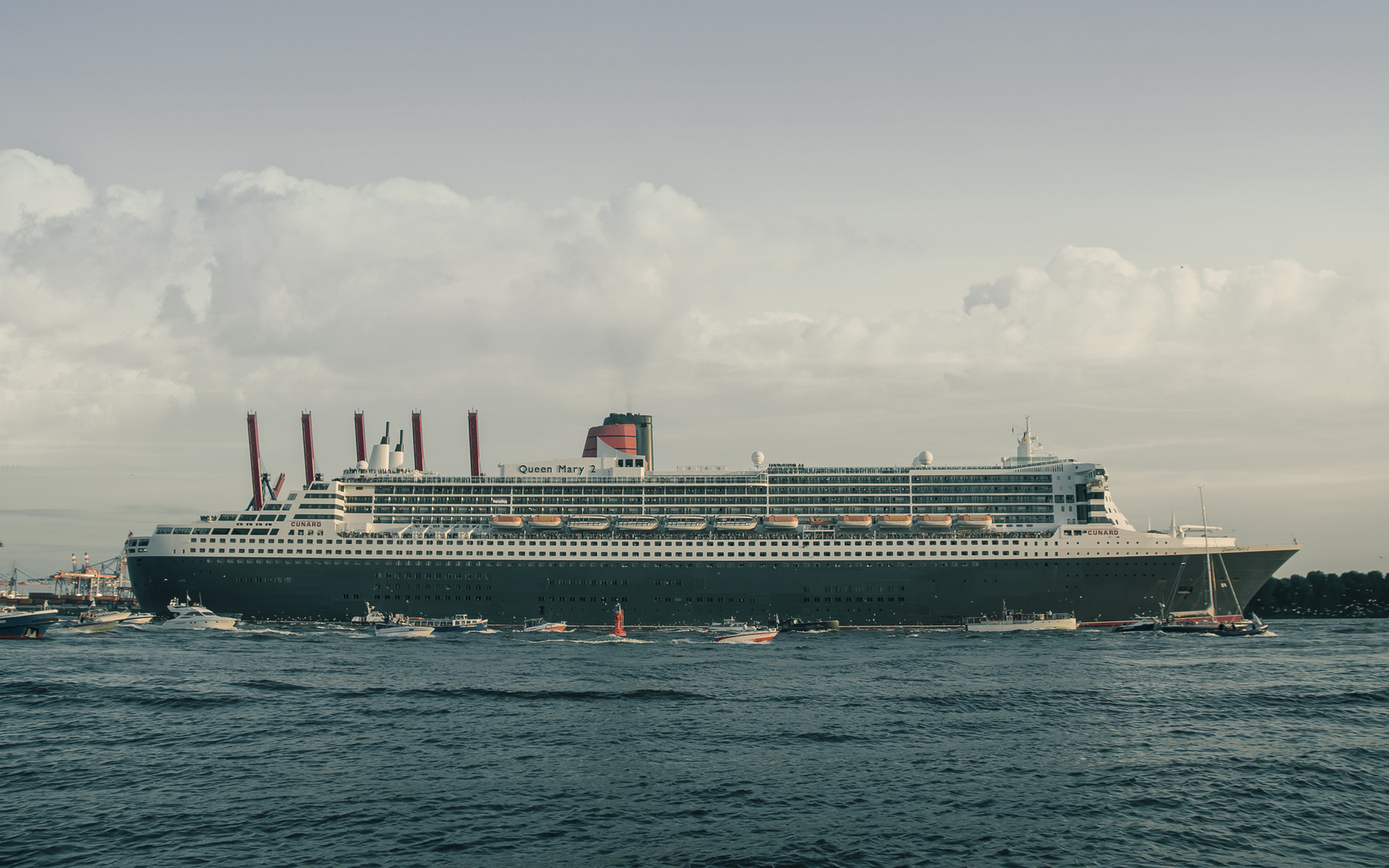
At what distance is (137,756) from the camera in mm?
31281

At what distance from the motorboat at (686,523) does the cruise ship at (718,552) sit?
0.15 metres

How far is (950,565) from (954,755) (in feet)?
147

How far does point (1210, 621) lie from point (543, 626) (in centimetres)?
5220

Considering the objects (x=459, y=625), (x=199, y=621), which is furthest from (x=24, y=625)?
(x=459, y=625)

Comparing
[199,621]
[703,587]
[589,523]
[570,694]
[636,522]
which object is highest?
[589,523]

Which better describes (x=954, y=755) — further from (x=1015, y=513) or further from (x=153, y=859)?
(x=1015, y=513)

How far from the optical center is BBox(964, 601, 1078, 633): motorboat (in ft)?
234

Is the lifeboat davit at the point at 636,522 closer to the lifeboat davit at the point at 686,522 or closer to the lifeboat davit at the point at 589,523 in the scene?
the lifeboat davit at the point at 589,523

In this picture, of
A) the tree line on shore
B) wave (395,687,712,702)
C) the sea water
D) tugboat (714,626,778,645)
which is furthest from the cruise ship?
the tree line on shore

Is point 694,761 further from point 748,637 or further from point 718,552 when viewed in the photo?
point 718,552

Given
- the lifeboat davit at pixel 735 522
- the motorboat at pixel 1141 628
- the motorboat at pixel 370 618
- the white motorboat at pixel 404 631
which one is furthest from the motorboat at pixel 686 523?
the motorboat at pixel 1141 628

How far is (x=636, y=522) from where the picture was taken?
260 ft

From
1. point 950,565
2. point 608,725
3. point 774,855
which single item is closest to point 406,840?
point 774,855

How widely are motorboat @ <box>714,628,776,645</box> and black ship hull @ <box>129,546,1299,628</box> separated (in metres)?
7.34
